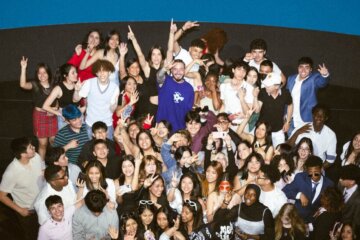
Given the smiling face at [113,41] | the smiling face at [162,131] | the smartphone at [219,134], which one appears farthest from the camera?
the smiling face at [113,41]

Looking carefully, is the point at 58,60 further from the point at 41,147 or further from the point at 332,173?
the point at 332,173

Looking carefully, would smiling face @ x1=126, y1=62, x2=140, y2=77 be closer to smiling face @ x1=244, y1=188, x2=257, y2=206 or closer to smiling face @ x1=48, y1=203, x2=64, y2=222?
smiling face @ x1=48, y1=203, x2=64, y2=222

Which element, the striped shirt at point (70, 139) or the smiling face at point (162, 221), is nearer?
the smiling face at point (162, 221)

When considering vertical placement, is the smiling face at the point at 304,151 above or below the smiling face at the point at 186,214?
above

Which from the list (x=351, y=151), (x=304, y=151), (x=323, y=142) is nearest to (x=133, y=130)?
(x=304, y=151)

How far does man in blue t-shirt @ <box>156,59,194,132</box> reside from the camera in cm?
966

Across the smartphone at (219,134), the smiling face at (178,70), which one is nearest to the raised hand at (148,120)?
the smiling face at (178,70)

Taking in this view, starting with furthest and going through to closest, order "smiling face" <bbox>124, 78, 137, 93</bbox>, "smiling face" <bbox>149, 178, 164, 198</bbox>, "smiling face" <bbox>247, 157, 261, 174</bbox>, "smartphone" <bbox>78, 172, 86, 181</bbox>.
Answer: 1. "smiling face" <bbox>124, 78, 137, 93</bbox>
2. "smiling face" <bbox>247, 157, 261, 174</bbox>
3. "smartphone" <bbox>78, 172, 86, 181</bbox>
4. "smiling face" <bbox>149, 178, 164, 198</bbox>

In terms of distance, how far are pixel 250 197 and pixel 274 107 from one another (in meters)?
1.96

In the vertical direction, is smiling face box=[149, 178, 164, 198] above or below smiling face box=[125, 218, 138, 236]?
above

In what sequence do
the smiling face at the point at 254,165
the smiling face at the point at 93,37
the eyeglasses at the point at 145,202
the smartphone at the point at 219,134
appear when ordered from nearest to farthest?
the eyeglasses at the point at 145,202
the smiling face at the point at 254,165
the smartphone at the point at 219,134
the smiling face at the point at 93,37

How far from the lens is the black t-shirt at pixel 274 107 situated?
990 centimetres

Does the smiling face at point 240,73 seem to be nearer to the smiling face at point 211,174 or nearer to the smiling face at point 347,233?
the smiling face at point 211,174

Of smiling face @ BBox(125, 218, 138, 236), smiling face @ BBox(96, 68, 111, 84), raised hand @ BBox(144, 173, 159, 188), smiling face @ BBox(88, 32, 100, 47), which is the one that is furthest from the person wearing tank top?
smiling face @ BBox(88, 32, 100, 47)
